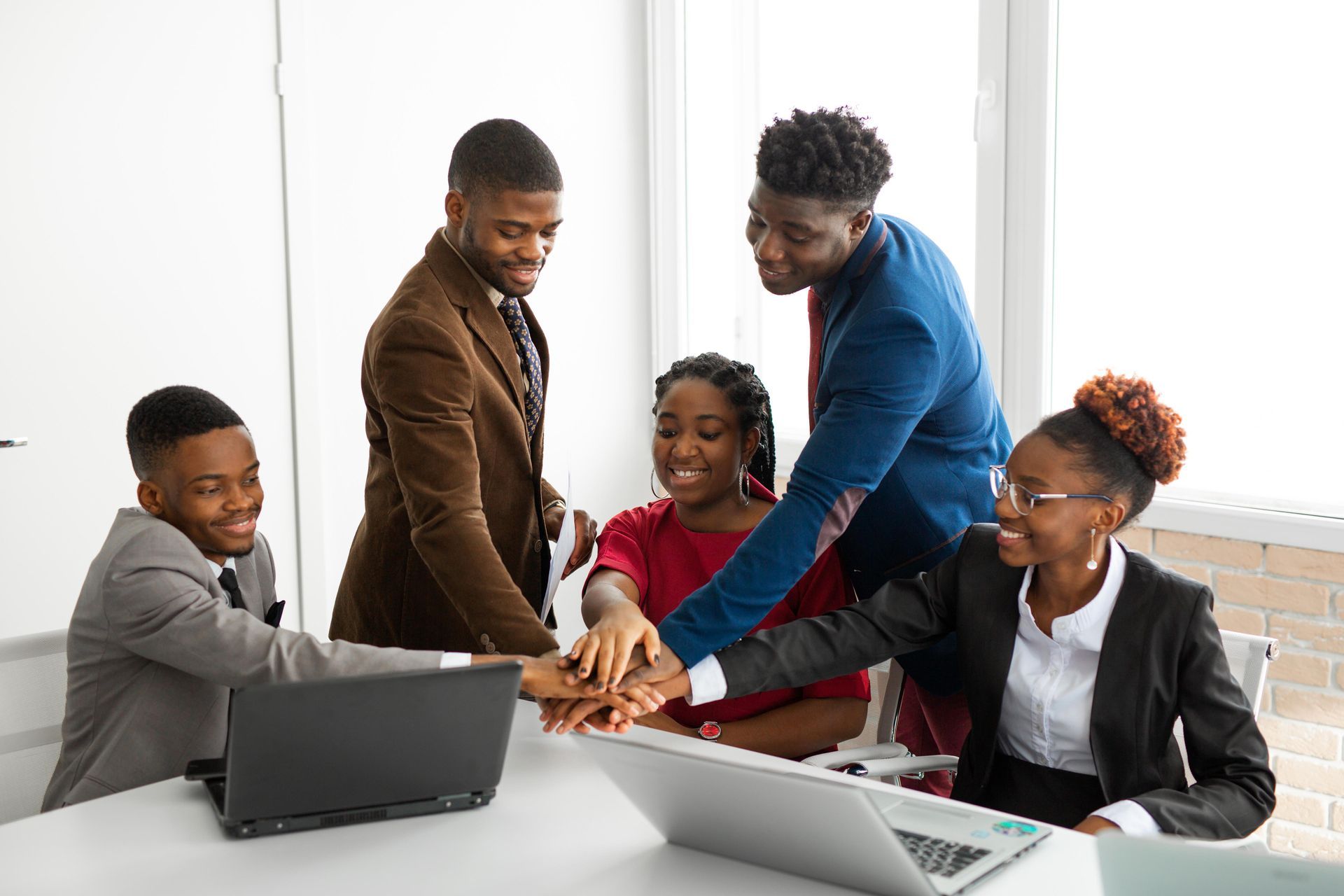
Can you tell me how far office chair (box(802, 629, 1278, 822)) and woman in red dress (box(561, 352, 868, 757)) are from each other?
0.11 meters

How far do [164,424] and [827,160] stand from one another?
1.04 meters

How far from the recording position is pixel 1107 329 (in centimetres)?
311

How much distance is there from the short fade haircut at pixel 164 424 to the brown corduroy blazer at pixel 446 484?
252 millimetres

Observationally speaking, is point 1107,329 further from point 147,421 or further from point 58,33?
point 58,33

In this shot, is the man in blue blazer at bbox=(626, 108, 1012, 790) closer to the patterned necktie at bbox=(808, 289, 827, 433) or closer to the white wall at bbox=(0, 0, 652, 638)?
the patterned necktie at bbox=(808, 289, 827, 433)

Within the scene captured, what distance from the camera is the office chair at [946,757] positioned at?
5.70 ft

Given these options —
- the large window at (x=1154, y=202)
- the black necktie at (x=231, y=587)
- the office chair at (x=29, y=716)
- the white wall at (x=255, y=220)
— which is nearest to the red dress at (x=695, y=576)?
the black necktie at (x=231, y=587)

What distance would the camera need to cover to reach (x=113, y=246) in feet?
9.52

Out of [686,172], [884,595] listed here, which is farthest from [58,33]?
[884,595]

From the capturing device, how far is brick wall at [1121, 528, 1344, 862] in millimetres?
2717

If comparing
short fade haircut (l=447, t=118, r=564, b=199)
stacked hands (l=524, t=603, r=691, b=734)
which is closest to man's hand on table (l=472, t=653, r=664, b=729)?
stacked hands (l=524, t=603, r=691, b=734)

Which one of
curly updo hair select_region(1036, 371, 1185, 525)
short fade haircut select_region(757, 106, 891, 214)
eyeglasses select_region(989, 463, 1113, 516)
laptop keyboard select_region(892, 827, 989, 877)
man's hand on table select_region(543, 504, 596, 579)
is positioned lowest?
laptop keyboard select_region(892, 827, 989, 877)

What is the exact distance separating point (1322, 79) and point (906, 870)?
2283 millimetres

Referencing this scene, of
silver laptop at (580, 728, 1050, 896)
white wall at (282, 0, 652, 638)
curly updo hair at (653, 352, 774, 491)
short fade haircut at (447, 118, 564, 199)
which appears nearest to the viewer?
silver laptop at (580, 728, 1050, 896)
